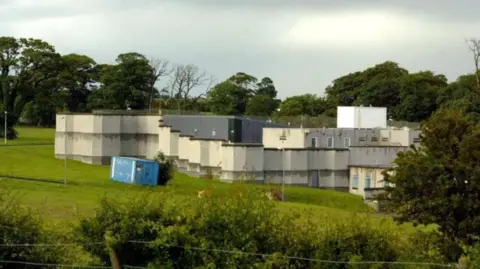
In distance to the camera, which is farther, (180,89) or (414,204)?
(180,89)

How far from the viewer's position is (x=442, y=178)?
25703 millimetres

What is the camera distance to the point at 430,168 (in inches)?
1019

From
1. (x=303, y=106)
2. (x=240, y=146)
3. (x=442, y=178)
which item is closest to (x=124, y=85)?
(x=303, y=106)

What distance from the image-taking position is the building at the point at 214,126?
6781cm

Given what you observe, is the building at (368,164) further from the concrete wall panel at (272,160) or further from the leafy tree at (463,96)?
the leafy tree at (463,96)

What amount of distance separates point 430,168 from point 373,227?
1251 centimetres

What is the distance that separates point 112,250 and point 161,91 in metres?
107

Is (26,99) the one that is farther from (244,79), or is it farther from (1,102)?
(244,79)

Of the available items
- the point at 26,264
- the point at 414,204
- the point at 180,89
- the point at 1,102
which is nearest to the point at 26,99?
the point at 1,102

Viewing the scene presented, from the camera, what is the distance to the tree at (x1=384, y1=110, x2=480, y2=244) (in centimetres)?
2456

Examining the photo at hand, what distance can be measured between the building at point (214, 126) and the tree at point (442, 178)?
40.0 m

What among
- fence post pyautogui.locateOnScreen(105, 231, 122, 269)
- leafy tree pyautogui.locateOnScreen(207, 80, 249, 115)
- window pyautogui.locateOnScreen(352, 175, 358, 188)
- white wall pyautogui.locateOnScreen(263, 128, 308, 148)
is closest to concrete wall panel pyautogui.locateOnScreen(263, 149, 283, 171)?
white wall pyautogui.locateOnScreen(263, 128, 308, 148)

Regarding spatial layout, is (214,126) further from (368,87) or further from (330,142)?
(368,87)

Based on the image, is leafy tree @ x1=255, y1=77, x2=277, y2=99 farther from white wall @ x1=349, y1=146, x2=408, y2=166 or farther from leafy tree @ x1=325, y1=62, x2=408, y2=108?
white wall @ x1=349, y1=146, x2=408, y2=166
